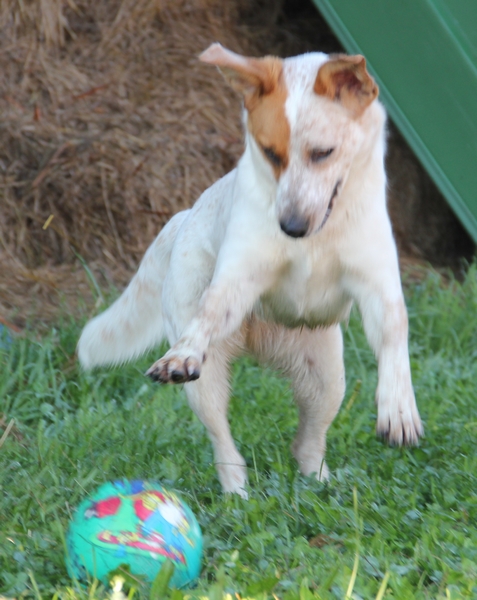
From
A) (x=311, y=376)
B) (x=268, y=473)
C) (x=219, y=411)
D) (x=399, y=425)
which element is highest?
(x=219, y=411)

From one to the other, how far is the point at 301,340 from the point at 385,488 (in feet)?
2.30

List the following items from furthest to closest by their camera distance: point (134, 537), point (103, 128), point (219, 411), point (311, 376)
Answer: point (103, 128) < point (311, 376) < point (219, 411) < point (134, 537)

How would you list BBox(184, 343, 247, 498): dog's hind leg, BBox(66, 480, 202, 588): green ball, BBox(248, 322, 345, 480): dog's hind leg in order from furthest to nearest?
BBox(248, 322, 345, 480): dog's hind leg < BBox(184, 343, 247, 498): dog's hind leg < BBox(66, 480, 202, 588): green ball

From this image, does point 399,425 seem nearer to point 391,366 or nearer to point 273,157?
point 391,366

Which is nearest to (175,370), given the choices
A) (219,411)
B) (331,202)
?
(219,411)

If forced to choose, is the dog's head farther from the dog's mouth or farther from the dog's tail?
the dog's tail

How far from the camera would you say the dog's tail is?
3.71 meters

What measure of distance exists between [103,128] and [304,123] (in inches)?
134

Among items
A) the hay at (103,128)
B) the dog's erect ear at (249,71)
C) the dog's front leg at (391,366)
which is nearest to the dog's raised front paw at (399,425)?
the dog's front leg at (391,366)

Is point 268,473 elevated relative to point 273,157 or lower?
Answer: lower

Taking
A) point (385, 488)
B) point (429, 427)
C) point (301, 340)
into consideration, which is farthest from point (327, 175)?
point (429, 427)

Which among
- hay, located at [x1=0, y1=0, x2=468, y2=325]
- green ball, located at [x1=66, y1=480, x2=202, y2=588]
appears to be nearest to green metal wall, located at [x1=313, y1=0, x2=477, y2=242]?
hay, located at [x1=0, y1=0, x2=468, y2=325]

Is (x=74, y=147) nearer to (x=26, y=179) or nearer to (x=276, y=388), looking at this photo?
(x=26, y=179)

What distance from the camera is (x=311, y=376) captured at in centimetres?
349
